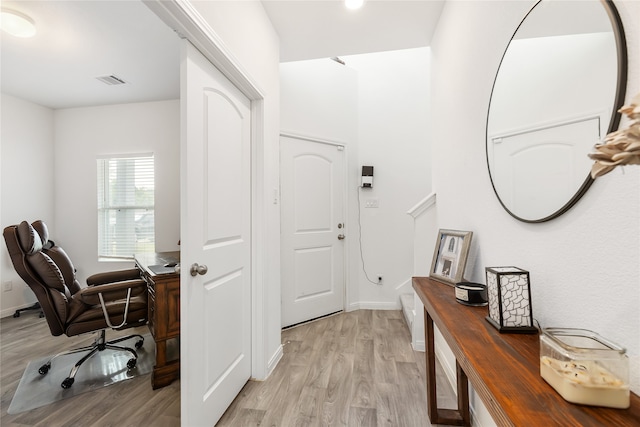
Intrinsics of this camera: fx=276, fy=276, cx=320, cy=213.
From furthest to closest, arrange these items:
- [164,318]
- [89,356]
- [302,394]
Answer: [89,356]
[164,318]
[302,394]

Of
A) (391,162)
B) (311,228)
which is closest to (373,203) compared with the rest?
(391,162)

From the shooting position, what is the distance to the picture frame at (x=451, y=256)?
4.81 ft

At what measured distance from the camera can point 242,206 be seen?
184 centimetres

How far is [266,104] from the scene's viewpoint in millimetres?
2055

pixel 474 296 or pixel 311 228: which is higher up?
pixel 311 228

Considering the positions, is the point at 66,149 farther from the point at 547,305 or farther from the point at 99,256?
the point at 547,305

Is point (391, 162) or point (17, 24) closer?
point (17, 24)

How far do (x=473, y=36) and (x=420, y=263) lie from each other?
1665 millimetres

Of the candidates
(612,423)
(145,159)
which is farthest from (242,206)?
Answer: (145,159)

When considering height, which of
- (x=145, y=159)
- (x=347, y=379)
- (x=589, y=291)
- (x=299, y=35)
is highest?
(x=299, y=35)

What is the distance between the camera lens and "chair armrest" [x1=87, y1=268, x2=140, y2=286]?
2480 millimetres

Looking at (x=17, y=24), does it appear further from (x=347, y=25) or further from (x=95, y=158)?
(x=347, y=25)

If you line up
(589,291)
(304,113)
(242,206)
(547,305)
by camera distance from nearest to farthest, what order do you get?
1. (589,291)
2. (547,305)
3. (242,206)
4. (304,113)

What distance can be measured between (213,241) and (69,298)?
60.8 inches
